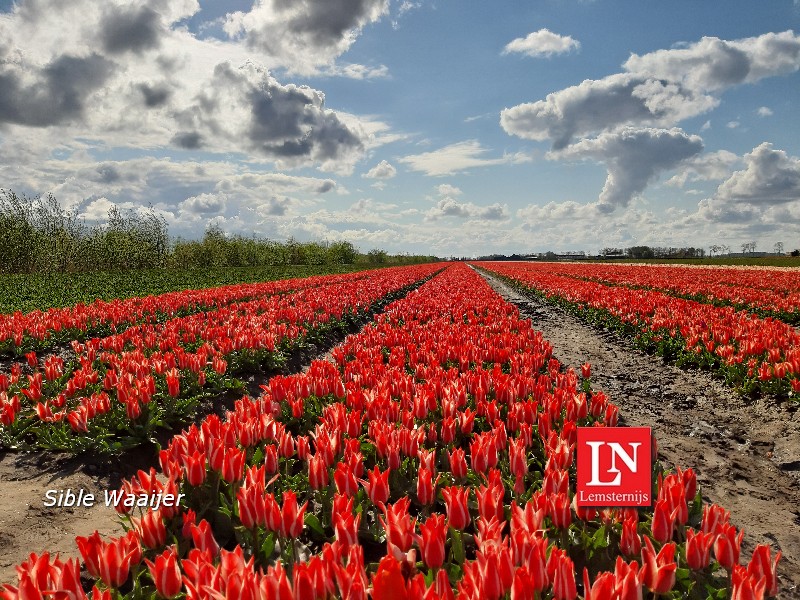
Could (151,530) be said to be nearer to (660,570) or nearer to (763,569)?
(660,570)

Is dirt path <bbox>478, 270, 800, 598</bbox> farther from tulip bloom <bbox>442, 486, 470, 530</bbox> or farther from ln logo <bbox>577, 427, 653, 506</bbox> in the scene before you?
tulip bloom <bbox>442, 486, 470, 530</bbox>

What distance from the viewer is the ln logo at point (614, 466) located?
2.71 m

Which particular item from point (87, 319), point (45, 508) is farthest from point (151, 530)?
point (87, 319)

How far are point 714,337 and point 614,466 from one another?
7.56 metres

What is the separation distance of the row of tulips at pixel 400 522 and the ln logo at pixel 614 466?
0.09 metres

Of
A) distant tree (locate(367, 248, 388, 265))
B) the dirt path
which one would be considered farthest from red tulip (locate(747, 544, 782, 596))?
distant tree (locate(367, 248, 388, 265))

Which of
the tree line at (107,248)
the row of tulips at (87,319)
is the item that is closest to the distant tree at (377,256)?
the tree line at (107,248)

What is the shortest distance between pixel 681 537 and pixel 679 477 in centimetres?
34

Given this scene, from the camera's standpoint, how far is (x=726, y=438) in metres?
5.72

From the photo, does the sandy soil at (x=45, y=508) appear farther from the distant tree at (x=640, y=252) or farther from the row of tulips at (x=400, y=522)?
the distant tree at (x=640, y=252)

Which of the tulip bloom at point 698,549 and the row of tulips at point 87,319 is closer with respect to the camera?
the tulip bloom at point 698,549

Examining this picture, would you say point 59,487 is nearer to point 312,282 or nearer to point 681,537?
point 681,537

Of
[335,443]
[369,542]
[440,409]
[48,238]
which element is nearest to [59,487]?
[335,443]

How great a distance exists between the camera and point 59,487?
4.35m
